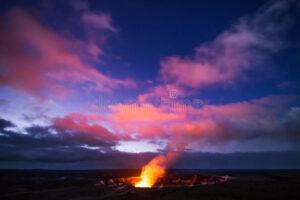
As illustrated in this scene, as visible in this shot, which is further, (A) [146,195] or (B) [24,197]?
(B) [24,197]

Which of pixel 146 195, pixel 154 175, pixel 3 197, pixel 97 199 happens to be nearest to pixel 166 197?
pixel 146 195

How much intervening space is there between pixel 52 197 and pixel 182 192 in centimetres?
2878

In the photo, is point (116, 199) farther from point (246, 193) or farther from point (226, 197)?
point (246, 193)

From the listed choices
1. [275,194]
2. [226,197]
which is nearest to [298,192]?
[275,194]

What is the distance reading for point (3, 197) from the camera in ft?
210

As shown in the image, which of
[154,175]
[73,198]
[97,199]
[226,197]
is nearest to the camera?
[226,197]

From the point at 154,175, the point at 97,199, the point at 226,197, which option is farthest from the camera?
the point at 154,175

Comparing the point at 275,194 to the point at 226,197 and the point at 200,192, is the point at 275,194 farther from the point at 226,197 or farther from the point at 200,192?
the point at 200,192

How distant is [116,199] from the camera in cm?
5400

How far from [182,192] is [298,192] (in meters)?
24.0

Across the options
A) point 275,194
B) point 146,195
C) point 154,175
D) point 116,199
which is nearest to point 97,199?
point 116,199

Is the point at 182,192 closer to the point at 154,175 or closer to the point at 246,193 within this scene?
the point at 246,193

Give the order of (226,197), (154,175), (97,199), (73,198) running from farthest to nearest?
Answer: (154,175) → (73,198) → (97,199) → (226,197)

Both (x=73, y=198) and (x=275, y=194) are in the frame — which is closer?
(x=275, y=194)
